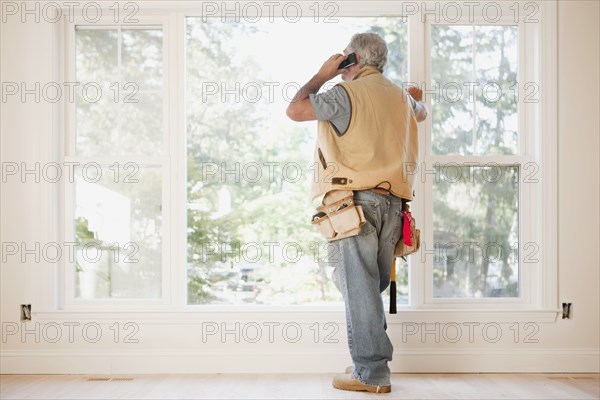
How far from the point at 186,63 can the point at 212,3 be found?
0.36 m

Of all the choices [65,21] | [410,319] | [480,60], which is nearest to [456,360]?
[410,319]

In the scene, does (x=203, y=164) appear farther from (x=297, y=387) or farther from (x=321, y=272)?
(x=297, y=387)

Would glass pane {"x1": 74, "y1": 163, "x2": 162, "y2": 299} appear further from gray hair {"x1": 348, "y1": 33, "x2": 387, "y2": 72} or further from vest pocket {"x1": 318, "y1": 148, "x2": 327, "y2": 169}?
gray hair {"x1": 348, "y1": 33, "x2": 387, "y2": 72}

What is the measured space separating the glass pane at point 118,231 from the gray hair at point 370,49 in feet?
4.32

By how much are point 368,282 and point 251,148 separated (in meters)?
1.21

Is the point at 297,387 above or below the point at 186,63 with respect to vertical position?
below

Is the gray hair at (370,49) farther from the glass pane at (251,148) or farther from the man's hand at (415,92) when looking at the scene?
the glass pane at (251,148)

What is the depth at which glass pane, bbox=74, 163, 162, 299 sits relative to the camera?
3.75 m

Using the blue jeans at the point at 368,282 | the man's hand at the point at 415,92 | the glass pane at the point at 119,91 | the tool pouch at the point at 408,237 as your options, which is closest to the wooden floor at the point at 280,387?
the blue jeans at the point at 368,282

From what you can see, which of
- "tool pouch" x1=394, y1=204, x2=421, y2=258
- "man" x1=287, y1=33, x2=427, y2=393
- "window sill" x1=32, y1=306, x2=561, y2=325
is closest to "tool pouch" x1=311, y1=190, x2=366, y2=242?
"man" x1=287, y1=33, x2=427, y2=393

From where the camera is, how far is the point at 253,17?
3773 millimetres

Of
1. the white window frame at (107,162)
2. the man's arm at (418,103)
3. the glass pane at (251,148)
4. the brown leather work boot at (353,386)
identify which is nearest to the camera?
the brown leather work boot at (353,386)

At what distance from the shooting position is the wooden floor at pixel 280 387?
10.3ft

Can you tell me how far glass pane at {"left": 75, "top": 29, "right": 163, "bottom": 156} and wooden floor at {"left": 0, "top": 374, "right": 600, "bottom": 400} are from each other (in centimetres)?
125
